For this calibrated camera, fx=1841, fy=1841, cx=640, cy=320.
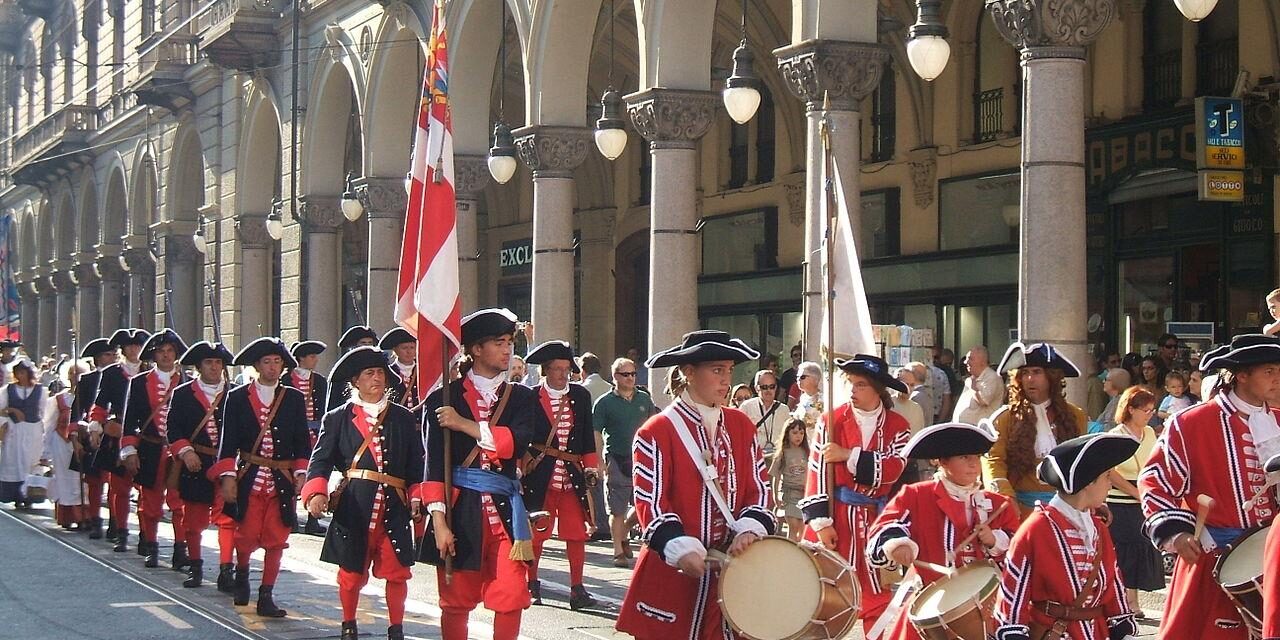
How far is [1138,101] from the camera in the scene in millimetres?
21609

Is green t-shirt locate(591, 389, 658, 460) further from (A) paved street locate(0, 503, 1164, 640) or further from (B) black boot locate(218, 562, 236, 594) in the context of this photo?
(B) black boot locate(218, 562, 236, 594)

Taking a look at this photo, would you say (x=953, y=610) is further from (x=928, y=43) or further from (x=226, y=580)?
(x=928, y=43)

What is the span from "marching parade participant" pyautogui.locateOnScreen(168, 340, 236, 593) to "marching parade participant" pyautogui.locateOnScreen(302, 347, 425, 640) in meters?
3.18

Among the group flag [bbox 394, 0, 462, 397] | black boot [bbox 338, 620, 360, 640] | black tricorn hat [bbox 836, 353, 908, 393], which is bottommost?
black boot [bbox 338, 620, 360, 640]

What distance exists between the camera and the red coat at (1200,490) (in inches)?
297

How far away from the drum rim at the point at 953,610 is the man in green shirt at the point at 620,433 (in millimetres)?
8433

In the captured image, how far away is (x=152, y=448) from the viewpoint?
50.9 ft

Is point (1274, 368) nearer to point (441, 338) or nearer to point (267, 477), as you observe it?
point (441, 338)

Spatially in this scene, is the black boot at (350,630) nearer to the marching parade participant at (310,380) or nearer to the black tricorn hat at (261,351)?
the black tricorn hat at (261,351)

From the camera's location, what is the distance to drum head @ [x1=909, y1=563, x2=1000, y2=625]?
6.73m

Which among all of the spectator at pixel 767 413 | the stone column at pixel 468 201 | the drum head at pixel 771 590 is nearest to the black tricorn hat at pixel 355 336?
the spectator at pixel 767 413

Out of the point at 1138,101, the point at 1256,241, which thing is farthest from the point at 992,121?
the point at 1256,241

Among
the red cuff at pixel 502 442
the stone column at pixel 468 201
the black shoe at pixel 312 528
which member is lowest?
the black shoe at pixel 312 528

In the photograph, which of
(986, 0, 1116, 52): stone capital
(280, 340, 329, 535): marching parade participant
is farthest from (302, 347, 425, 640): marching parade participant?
(280, 340, 329, 535): marching parade participant
